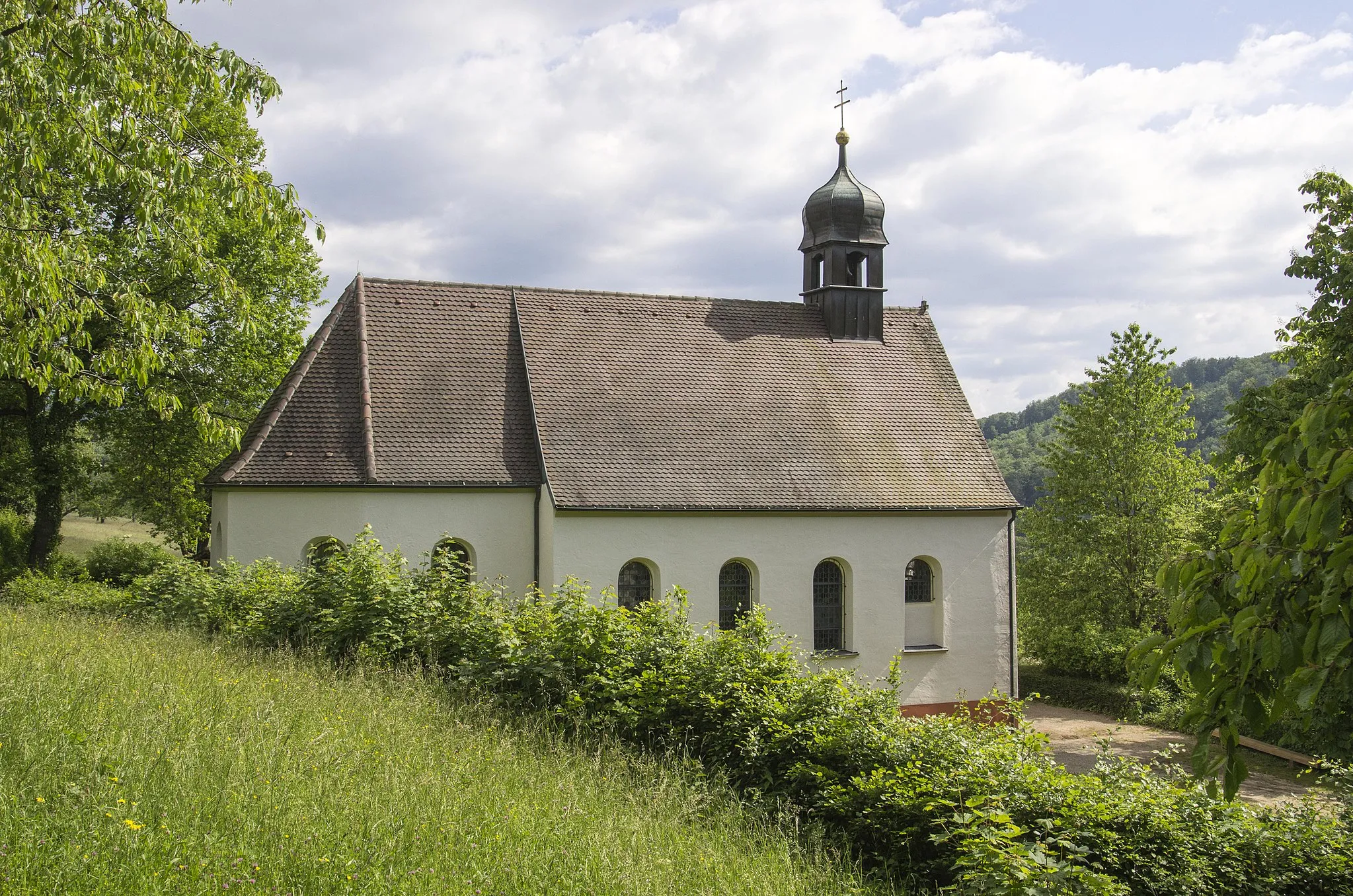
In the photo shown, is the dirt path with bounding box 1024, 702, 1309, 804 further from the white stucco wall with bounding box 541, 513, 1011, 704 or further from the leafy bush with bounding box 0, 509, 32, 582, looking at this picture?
the leafy bush with bounding box 0, 509, 32, 582

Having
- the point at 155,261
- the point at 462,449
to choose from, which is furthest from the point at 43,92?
the point at 155,261

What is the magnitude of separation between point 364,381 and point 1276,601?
17.5 meters

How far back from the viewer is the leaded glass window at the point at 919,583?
2188cm

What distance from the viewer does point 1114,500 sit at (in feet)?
100

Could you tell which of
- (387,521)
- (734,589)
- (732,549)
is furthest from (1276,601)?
(734,589)

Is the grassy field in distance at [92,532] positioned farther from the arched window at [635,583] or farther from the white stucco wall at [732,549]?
the arched window at [635,583]

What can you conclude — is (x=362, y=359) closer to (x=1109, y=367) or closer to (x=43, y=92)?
(x=43, y=92)

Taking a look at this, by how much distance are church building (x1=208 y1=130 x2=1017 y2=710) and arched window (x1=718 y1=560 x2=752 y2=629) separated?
49mm

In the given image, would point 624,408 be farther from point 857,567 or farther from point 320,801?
→ point 320,801

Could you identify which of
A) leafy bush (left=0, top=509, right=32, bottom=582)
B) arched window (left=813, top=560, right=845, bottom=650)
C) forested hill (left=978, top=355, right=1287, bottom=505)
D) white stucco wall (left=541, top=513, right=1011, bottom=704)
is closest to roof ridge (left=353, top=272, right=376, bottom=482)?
white stucco wall (left=541, top=513, right=1011, bottom=704)

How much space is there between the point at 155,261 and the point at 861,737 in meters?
21.4

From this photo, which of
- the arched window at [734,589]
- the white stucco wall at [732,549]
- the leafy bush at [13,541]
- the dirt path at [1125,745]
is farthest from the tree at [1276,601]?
the leafy bush at [13,541]

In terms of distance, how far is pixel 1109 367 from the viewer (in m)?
31.3

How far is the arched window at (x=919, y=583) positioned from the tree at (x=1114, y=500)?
8.78 m
